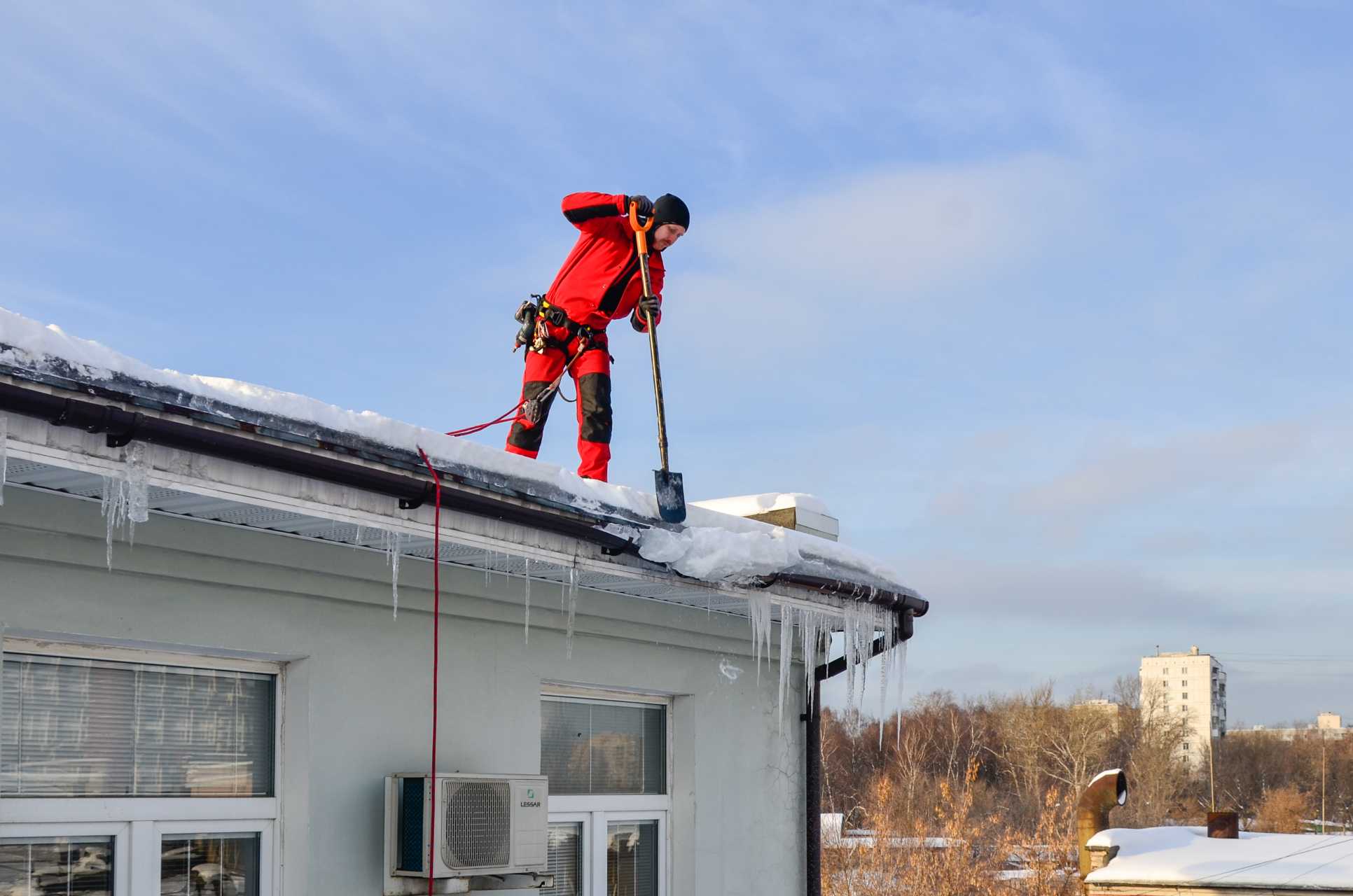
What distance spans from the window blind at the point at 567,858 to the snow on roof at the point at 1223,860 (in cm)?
1185

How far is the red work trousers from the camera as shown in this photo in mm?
5812

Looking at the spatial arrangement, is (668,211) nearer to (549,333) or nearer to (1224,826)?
(549,333)

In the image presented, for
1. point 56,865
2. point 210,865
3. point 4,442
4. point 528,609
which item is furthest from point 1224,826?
point 4,442

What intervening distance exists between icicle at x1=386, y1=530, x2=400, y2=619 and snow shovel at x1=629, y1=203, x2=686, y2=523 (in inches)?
38.7

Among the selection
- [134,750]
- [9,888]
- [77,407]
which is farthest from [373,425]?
[9,888]

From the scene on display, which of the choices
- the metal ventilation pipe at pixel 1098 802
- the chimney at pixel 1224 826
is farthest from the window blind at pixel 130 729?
the chimney at pixel 1224 826

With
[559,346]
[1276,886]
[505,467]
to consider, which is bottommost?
[1276,886]

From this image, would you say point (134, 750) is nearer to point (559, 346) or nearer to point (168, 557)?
point (168, 557)

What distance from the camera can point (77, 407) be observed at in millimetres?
3064

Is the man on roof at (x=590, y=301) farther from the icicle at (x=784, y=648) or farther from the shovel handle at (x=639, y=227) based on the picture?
the icicle at (x=784, y=648)

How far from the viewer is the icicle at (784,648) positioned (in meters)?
5.54

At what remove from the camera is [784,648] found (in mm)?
6055

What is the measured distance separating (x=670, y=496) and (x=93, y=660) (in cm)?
207

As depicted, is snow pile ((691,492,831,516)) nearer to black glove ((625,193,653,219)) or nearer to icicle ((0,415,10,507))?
black glove ((625,193,653,219))
